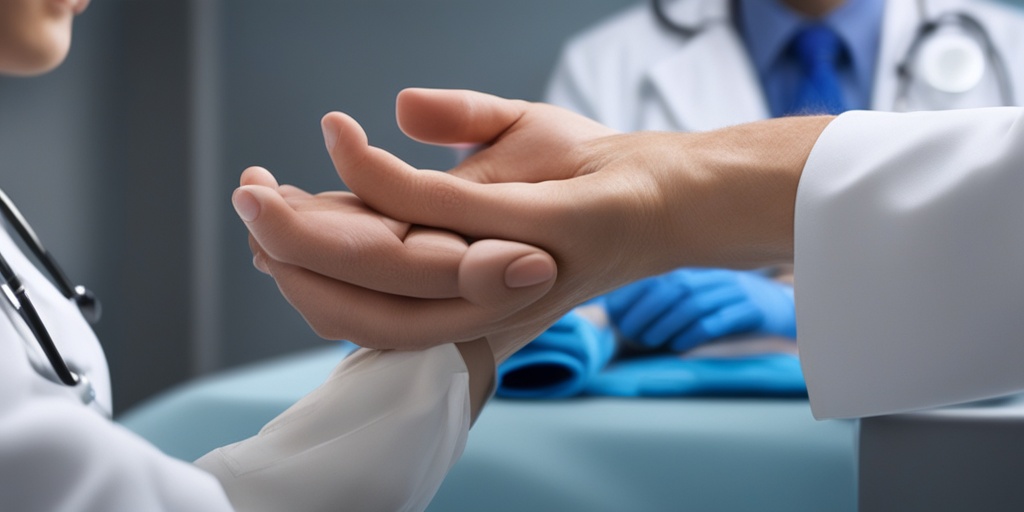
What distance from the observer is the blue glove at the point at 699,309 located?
92 centimetres

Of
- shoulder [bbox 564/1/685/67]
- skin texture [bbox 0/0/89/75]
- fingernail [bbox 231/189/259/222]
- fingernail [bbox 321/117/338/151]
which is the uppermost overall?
skin texture [bbox 0/0/89/75]

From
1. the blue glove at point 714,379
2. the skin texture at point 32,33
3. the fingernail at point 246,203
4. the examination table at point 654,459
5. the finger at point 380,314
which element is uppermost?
the skin texture at point 32,33

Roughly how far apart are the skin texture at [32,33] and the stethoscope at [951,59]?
110cm

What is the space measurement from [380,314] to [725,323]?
1.63ft

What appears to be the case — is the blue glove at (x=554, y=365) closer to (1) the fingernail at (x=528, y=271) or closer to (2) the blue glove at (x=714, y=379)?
(2) the blue glove at (x=714, y=379)

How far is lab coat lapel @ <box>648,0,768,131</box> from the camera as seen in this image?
4.63ft

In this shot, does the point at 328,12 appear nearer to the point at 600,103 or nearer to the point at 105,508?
the point at 600,103

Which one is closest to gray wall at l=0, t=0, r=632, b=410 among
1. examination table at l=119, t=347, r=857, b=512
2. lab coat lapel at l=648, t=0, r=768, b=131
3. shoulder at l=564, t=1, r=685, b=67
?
shoulder at l=564, t=1, r=685, b=67

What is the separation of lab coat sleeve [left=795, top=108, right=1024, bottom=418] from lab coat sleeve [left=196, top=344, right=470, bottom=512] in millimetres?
212

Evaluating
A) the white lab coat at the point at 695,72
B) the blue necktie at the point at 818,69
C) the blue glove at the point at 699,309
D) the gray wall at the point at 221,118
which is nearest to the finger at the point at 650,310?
the blue glove at the point at 699,309

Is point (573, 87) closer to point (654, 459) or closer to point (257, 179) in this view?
point (654, 459)

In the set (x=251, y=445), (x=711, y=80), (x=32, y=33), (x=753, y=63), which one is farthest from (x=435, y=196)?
(x=753, y=63)

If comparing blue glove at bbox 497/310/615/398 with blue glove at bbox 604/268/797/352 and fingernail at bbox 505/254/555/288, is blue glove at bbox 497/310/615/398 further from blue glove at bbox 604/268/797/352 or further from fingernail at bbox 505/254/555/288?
fingernail at bbox 505/254/555/288

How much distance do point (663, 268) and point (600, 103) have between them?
1.01 metres
